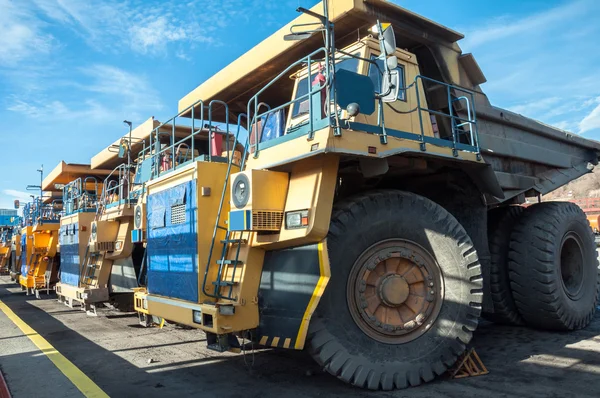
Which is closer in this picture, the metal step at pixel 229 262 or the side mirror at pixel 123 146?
the metal step at pixel 229 262

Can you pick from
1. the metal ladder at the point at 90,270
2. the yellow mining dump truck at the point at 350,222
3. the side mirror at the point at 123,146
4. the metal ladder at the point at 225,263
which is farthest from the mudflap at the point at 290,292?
the side mirror at the point at 123,146

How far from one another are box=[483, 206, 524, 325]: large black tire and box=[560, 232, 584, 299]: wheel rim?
2.95 ft

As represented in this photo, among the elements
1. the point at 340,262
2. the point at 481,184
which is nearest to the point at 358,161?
the point at 340,262

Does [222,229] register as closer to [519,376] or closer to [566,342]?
[519,376]

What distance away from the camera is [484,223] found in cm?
590

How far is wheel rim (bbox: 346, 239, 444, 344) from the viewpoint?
14.6 ft

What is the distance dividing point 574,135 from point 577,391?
16.3 feet

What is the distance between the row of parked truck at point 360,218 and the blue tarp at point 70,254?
14.8 ft

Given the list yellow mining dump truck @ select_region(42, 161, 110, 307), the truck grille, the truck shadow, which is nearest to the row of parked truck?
the truck grille

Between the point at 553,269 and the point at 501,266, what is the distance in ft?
2.13

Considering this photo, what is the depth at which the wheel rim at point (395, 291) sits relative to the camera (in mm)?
4438

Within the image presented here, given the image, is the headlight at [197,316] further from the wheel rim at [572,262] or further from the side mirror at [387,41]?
the wheel rim at [572,262]

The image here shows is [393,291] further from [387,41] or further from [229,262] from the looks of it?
[387,41]

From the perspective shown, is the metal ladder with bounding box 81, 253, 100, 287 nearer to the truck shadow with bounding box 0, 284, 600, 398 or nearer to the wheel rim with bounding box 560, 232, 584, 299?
the truck shadow with bounding box 0, 284, 600, 398
